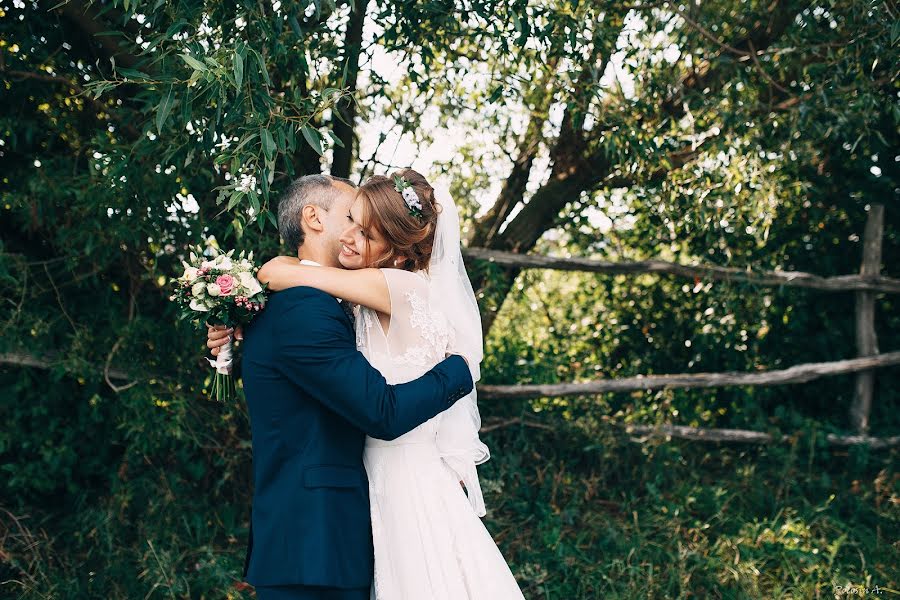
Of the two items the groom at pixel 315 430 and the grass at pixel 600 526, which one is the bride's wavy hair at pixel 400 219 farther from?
Result: the grass at pixel 600 526

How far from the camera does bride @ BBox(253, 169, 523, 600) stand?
251 cm

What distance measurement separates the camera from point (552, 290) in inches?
259

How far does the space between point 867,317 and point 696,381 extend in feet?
4.71

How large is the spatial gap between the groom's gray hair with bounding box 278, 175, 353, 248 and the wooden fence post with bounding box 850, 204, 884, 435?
465 cm

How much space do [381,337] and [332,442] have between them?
39 cm

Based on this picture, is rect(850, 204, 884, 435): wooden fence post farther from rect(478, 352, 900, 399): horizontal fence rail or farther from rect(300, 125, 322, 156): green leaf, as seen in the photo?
rect(300, 125, 322, 156): green leaf

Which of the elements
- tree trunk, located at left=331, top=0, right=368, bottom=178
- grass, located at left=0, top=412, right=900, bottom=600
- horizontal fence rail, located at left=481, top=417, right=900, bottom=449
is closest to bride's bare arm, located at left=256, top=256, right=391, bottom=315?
tree trunk, located at left=331, top=0, right=368, bottom=178

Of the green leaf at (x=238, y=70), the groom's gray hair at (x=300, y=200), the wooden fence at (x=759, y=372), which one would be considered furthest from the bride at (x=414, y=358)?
the wooden fence at (x=759, y=372)

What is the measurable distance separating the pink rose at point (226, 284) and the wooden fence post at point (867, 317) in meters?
5.04

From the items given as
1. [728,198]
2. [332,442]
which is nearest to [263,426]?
[332,442]

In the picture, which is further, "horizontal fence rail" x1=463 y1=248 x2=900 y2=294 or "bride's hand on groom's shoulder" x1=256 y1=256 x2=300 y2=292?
"horizontal fence rail" x1=463 y1=248 x2=900 y2=294

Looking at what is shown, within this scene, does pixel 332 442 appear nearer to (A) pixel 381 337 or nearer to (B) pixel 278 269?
(A) pixel 381 337

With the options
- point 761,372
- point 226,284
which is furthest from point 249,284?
point 761,372

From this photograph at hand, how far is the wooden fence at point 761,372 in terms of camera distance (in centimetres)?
539
